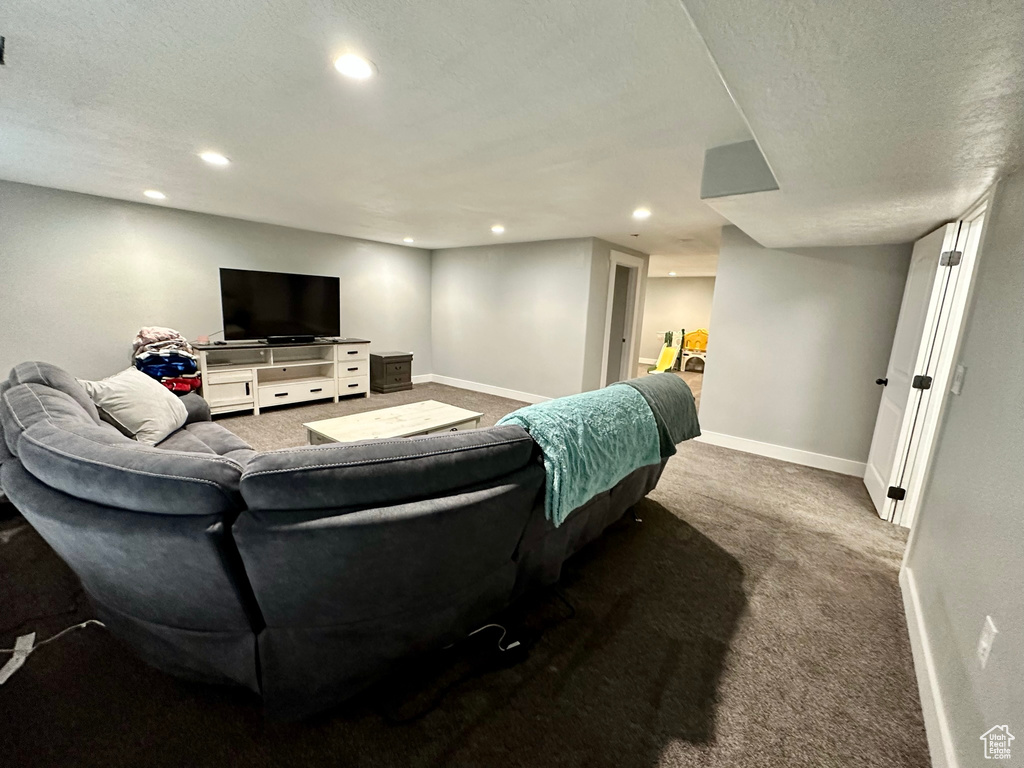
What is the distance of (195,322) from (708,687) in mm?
5506

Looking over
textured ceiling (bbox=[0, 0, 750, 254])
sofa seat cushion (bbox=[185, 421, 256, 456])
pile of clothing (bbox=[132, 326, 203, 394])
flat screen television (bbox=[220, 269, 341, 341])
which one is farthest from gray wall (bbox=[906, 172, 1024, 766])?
flat screen television (bbox=[220, 269, 341, 341])

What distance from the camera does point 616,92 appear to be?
161 cm

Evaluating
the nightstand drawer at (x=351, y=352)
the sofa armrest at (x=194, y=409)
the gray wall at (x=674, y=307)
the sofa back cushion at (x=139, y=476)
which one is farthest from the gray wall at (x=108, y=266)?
the gray wall at (x=674, y=307)

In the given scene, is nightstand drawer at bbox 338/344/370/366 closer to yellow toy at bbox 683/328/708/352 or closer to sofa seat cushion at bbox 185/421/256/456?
sofa seat cushion at bbox 185/421/256/456

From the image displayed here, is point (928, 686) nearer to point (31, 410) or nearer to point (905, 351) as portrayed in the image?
point (905, 351)

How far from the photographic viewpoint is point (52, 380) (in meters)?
1.80

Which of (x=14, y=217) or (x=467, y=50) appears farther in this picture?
(x=14, y=217)

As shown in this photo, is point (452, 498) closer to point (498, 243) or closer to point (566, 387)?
point (566, 387)

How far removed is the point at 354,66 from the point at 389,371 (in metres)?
4.45

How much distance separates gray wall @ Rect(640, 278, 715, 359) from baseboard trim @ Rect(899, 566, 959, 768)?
26.2 feet

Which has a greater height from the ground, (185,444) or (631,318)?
(631,318)

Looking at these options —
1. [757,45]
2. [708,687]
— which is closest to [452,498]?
[708,687]

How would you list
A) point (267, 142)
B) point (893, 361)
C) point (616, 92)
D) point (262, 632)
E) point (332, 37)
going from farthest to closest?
point (893, 361)
point (267, 142)
point (616, 92)
point (332, 37)
point (262, 632)

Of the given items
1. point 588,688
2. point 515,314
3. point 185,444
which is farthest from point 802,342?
point 185,444
